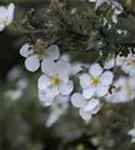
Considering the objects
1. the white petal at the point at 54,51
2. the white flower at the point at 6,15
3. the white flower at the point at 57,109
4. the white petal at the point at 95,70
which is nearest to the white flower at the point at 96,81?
the white petal at the point at 95,70

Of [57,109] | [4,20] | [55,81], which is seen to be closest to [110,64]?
[55,81]

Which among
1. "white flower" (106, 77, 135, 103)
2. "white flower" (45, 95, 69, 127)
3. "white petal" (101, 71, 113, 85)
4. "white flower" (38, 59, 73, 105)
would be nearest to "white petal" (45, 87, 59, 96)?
"white flower" (38, 59, 73, 105)

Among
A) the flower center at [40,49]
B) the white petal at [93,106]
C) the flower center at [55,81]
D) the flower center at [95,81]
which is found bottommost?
the white petal at [93,106]

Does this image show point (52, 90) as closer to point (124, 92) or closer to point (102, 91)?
point (102, 91)

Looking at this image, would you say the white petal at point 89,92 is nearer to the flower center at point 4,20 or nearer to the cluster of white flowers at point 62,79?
the cluster of white flowers at point 62,79

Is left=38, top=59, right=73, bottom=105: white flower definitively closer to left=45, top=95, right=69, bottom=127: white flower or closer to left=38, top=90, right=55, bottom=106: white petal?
left=38, top=90, right=55, bottom=106: white petal

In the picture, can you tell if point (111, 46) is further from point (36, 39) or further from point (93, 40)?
point (36, 39)
